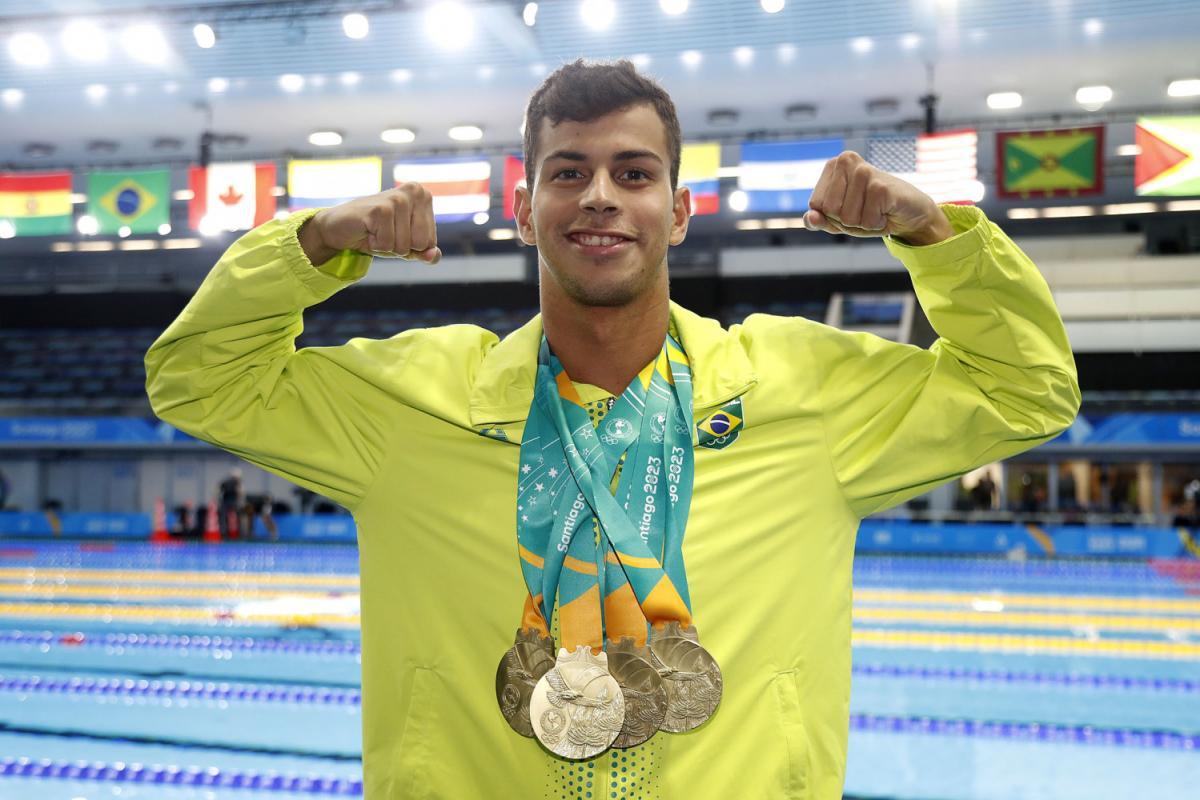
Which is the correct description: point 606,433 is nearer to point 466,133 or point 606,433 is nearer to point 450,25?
point 450,25

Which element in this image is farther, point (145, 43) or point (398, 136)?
point (398, 136)

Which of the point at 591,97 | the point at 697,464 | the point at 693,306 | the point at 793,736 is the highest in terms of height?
the point at 693,306

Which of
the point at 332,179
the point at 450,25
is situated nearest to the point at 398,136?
the point at 332,179

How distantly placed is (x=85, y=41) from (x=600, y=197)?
428 inches

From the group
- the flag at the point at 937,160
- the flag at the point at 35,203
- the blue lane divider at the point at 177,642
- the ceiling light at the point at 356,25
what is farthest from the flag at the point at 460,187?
the blue lane divider at the point at 177,642

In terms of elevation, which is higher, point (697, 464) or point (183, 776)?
point (697, 464)

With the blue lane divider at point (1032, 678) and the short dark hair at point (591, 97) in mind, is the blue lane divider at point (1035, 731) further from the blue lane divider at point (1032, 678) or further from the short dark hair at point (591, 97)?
the short dark hair at point (591, 97)

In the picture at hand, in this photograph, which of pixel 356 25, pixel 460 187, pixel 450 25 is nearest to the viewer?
pixel 356 25

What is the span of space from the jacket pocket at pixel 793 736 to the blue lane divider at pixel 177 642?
6.65m

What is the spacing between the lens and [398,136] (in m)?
14.2

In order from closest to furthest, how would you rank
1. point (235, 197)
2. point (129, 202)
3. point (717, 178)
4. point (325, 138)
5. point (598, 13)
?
point (598, 13)
point (717, 178)
point (235, 197)
point (129, 202)
point (325, 138)

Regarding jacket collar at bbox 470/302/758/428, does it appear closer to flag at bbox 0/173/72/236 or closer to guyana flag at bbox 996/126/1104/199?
guyana flag at bbox 996/126/1104/199

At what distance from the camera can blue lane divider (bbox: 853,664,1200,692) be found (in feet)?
22.8

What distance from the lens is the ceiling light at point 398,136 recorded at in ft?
45.8
